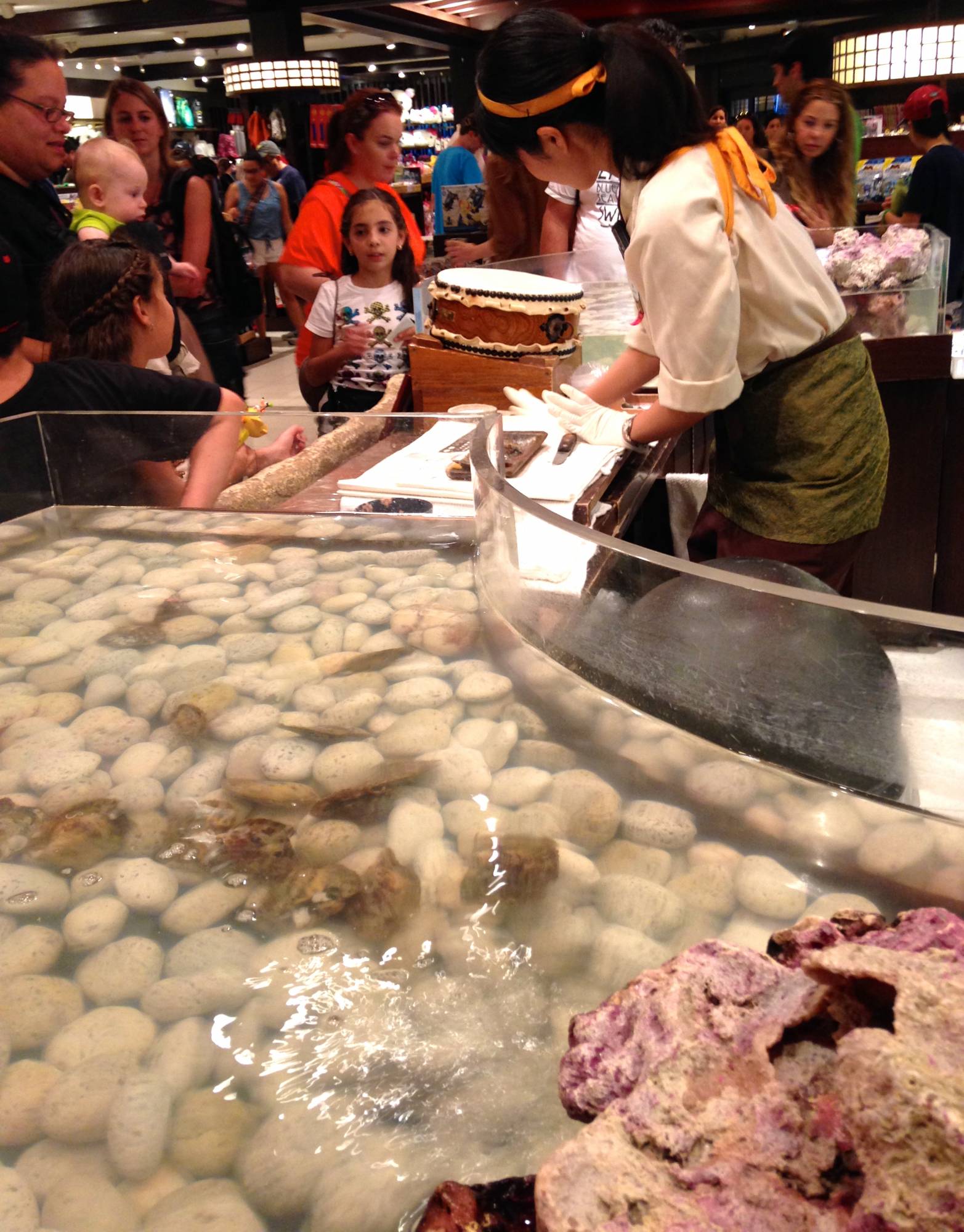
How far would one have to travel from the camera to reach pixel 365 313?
2668mm

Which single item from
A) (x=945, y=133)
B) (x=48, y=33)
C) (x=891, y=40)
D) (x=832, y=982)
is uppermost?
(x=48, y=33)

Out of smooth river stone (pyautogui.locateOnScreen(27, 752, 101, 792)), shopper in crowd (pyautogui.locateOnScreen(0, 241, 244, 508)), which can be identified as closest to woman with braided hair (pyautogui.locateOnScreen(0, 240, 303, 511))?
shopper in crowd (pyautogui.locateOnScreen(0, 241, 244, 508))

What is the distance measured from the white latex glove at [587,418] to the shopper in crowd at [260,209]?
501 cm

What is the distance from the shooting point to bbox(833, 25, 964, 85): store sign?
6.65m

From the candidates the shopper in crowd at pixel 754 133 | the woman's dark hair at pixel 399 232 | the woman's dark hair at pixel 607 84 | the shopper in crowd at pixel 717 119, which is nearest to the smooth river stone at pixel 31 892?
the woman's dark hair at pixel 607 84

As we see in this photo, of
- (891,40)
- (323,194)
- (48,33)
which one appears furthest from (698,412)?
(48,33)

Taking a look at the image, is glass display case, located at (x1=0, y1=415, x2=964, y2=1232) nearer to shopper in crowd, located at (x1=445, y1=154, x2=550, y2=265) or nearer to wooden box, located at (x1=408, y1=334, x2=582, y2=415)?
wooden box, located at (x1=408, y1=334, x2=582, y2=415)

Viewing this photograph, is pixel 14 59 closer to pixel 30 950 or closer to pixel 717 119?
pixel 717 119

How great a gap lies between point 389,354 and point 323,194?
617 mm

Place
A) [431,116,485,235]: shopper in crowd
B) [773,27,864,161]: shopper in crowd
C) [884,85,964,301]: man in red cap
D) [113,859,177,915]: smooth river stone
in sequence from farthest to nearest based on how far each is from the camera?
[431,116,485,235]: shopper in crowd
[884,85,964,301]: man in red cap
[773,27,864,161]: shopper in crowd
[113,859,177,915]: smooth river stone

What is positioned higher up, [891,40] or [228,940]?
[891,40]

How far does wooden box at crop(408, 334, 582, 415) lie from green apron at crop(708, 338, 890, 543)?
0.44 metres

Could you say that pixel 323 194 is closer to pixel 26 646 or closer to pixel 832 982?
pixel 26 646

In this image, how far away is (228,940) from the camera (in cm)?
71
